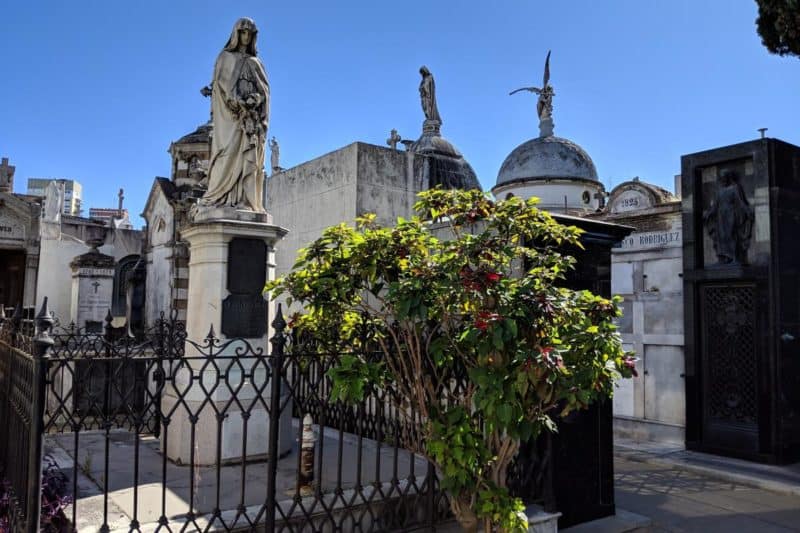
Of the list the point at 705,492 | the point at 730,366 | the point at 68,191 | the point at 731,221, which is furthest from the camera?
the point at 68,191

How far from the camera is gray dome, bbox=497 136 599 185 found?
1956 cm

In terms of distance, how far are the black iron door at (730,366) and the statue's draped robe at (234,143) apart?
704 cm

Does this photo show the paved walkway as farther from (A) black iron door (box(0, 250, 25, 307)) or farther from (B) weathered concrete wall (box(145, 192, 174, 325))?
(A) black iron door (box(0, 250, 25, 307))

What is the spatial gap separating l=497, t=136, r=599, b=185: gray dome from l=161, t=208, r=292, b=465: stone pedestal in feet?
48.1

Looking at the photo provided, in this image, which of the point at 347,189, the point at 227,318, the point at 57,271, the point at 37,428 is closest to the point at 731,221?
the point at 347,189

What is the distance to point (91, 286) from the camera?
55.2ft

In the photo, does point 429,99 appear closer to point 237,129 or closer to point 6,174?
point 237,129

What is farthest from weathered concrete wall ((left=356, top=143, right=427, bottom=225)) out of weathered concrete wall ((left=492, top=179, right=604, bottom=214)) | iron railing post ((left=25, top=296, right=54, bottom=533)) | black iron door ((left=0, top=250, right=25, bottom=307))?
black iron door ((left=0, top=250, right=25, bottom=307))

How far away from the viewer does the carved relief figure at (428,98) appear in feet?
63.5

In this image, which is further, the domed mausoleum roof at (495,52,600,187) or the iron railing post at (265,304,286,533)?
the domed mausoleum roof at (495,52,600,187)

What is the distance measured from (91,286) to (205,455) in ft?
→ 41.9

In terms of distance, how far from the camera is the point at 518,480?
4.91 meters

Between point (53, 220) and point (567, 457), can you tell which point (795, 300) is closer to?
point (567, 457)

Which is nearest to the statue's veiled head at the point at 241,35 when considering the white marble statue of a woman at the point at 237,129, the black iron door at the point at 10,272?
the white marble statue of a woman at the point at 237,129
